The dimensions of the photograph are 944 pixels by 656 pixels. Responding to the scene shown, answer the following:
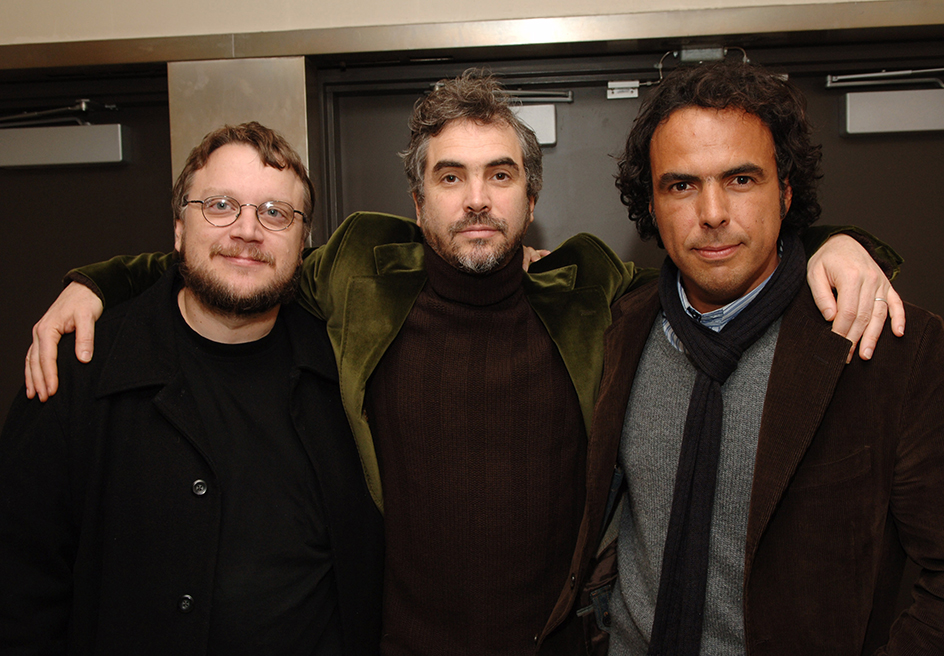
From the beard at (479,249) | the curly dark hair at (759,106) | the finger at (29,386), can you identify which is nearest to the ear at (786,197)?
the curly dark hair at (759,106)

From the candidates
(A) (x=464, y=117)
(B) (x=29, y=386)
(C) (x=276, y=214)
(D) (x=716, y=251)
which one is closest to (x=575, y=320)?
(D) (x=716, y=251)

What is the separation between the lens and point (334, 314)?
58.8 inches

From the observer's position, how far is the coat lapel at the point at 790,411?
1048 millimetres

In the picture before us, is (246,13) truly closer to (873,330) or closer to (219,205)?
(219,205)

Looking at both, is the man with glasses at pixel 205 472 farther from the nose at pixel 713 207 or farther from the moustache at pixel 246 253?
the nose at pixel 713 207

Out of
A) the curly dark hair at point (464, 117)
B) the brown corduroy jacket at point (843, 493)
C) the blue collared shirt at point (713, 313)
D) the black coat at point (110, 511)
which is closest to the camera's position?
the brown corduroy jacket at point (843, 493)

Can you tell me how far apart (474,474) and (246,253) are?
29.1 inches

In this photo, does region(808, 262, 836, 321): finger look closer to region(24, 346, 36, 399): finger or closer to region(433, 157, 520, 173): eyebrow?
region(433, 157, 520, 173): eyebrow

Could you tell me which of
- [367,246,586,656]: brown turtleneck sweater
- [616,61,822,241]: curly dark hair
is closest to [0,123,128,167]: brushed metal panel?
[367,246,586,656]: brown turtleneck sweater

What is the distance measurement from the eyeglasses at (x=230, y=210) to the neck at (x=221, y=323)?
0.19 m

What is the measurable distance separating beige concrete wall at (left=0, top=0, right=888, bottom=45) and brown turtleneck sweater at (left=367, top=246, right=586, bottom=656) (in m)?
1.03

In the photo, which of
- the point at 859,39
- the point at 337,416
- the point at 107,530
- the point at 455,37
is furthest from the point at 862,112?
the point at 107,530

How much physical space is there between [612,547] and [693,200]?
2.76 feet

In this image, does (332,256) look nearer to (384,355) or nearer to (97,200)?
(384,355)
